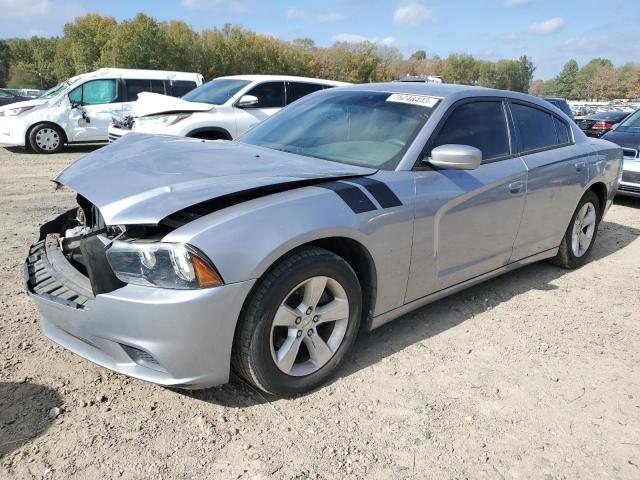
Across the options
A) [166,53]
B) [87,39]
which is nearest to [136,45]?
[166,53]

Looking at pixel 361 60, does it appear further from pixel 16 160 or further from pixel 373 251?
pixel 373 251

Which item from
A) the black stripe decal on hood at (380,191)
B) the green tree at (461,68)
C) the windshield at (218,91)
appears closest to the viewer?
the black stripe decal on hood at (380,191)

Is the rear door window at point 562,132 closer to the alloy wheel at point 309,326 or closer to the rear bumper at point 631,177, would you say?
the alloy wheel at point 309,326

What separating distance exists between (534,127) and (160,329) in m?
3.29

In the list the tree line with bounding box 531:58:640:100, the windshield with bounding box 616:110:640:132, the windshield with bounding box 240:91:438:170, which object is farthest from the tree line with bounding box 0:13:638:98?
the tree line with bounding box 531:58:640:100

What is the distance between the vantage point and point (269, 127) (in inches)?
149

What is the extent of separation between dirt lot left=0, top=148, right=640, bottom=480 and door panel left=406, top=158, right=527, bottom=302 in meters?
0.43

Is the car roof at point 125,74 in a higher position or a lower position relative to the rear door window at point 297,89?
higher

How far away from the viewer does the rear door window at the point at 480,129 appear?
Answer: 10.8 feet

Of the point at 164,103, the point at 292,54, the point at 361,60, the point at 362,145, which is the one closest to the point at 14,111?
the point at 164,103

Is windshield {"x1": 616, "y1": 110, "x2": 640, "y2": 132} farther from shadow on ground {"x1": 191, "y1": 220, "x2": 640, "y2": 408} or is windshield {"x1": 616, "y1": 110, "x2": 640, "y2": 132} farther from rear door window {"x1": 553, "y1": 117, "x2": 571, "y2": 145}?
rear door window {"x1": 553, "y1": 117, "x2": 571, "y2": 145}

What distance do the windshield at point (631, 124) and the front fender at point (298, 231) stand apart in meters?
7.19

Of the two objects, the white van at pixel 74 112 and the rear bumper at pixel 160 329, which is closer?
the rear bumper at pixel 160 329

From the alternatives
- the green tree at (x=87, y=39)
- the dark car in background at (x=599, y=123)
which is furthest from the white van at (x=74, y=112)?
the green tree at (x=87, y=39)
